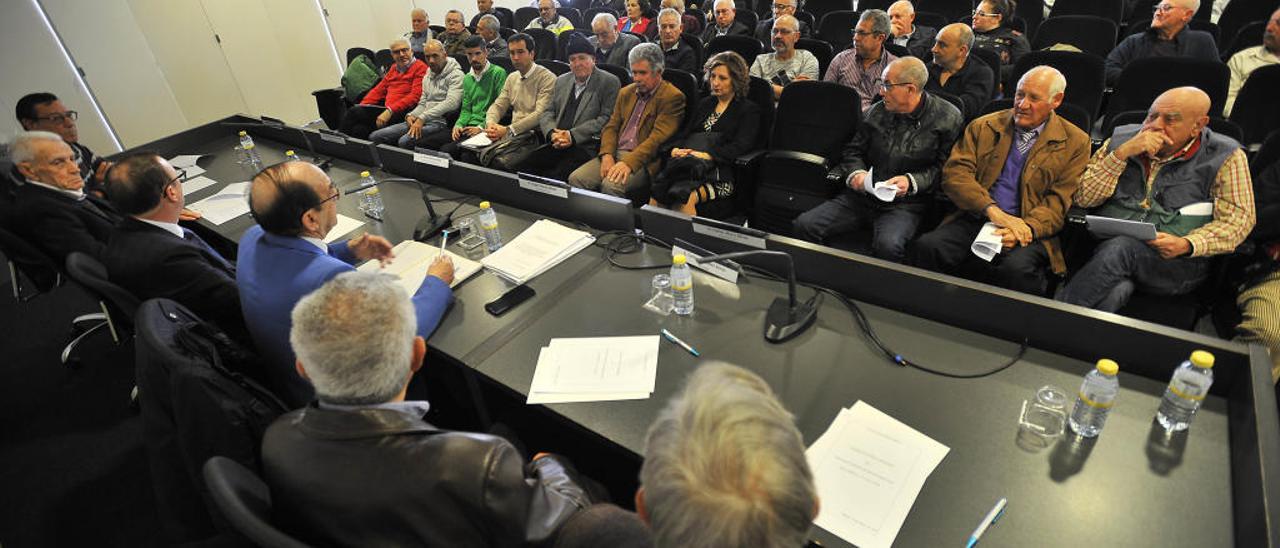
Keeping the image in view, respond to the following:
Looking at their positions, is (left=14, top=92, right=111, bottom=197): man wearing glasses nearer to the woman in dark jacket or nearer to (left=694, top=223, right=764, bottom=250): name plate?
the woman in dark jacket

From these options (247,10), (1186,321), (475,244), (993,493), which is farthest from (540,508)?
(247,10)

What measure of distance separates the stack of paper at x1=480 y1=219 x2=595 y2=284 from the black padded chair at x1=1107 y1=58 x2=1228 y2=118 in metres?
3.16

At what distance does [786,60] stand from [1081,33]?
2.18 meters

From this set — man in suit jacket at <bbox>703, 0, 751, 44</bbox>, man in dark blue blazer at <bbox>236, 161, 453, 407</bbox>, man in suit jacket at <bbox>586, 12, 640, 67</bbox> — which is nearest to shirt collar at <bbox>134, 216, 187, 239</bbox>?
man in dark blue blazer at <bbox>236, 161, 453, 407</bbox>

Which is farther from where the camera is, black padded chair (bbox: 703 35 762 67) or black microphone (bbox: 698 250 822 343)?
black padded chair (bbox: 703 35 762 67)

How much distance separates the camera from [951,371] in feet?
4.65

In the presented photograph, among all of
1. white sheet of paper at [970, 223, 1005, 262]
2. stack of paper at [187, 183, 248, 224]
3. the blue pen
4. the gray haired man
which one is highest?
the gray haired man

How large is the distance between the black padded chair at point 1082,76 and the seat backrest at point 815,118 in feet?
4.36

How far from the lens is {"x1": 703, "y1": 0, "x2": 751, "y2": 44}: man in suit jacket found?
5129 millimetres

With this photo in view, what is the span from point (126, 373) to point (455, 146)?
2.31 metres

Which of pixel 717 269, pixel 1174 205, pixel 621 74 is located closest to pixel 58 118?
pixel 621 74

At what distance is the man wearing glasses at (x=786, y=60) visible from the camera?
3.88 m

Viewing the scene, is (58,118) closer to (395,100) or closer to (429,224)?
(395,100)

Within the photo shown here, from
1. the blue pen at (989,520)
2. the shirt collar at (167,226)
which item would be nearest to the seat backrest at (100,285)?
the shirt collar at (167,226)
